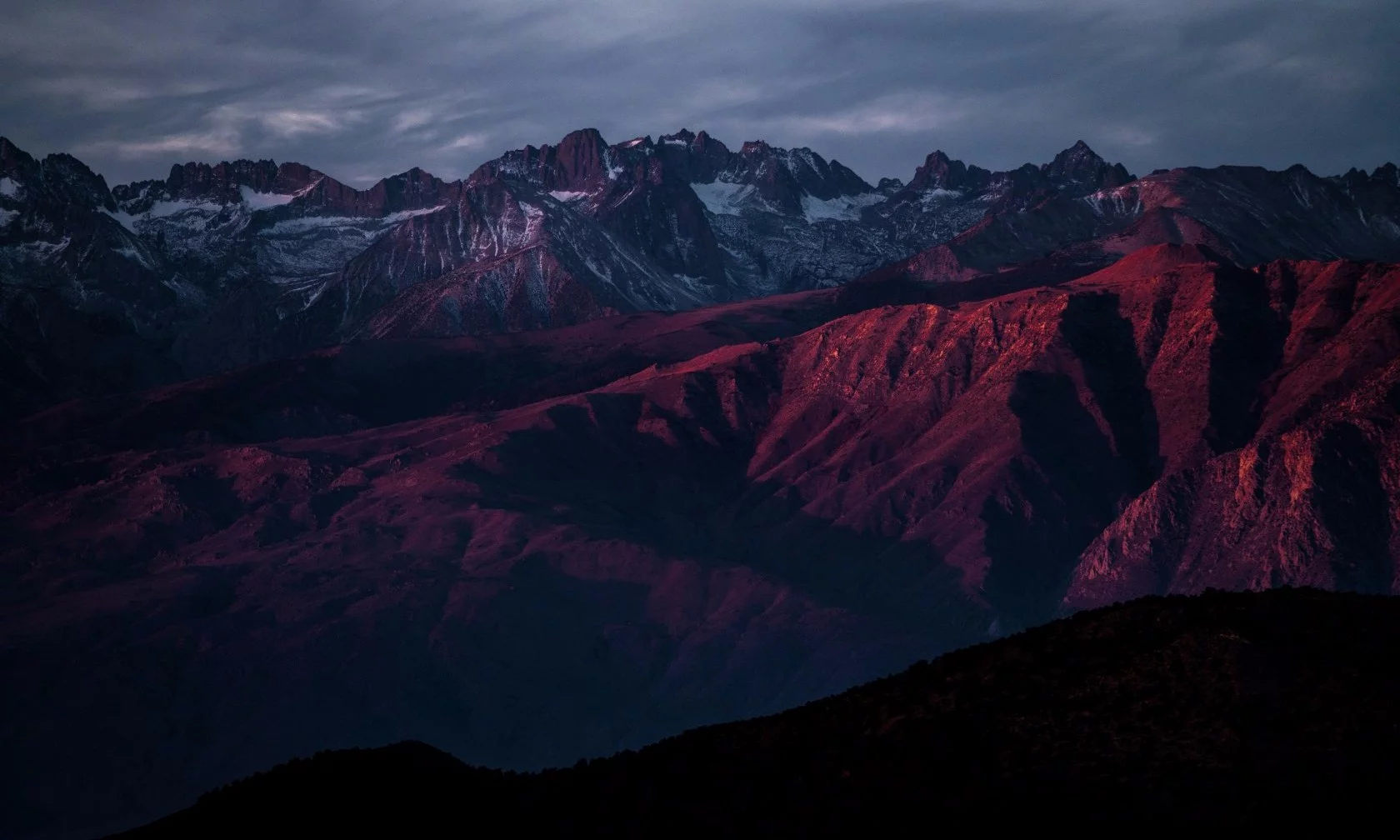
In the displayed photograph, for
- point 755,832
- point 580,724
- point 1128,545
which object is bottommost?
point 580,724

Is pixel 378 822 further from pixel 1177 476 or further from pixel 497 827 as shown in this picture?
pixel 1177 476

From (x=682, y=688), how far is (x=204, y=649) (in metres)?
53.0

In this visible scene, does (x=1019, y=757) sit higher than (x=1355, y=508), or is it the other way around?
(x=1019, y=757)

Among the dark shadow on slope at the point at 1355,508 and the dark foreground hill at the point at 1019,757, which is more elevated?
the dark foreground hill at the point at 1019,757

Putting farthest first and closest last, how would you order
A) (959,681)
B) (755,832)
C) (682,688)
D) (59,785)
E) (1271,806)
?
(682,688) → (59,785) → (959,681) → (755,832) → (1271,806)

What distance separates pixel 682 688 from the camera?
19300 cm

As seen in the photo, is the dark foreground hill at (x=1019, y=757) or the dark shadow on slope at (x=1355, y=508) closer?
the dark foreground hill at (x=1019, y=757)

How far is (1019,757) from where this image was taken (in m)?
47.9

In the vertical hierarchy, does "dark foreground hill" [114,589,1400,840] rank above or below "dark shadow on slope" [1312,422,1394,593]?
above

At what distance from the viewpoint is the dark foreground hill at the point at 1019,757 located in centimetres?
4519

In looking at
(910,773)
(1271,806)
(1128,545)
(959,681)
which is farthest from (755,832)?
(1128,545)

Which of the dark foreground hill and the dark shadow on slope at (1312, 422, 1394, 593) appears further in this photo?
the dark shadow on slope at (1312, 422, 1394, 593)

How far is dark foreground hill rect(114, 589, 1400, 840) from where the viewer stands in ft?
148

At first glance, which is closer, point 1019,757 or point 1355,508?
point 1019,757
